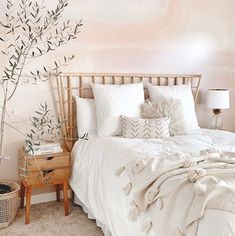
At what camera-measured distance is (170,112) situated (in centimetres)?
309

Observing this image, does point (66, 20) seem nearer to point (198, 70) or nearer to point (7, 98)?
point (7, 98)

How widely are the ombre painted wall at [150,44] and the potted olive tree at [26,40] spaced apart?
2.9 inches

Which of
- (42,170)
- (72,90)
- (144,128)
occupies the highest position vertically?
(72,90)

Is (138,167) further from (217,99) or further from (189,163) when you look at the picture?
(217,99)

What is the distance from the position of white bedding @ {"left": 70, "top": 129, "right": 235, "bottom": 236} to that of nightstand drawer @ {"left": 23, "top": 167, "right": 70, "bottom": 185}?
11 cm

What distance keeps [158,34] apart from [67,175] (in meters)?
1.83

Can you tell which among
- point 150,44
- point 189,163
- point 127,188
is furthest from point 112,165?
point 150,44

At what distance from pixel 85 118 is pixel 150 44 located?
1135mm

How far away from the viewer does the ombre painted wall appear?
10.0 feet

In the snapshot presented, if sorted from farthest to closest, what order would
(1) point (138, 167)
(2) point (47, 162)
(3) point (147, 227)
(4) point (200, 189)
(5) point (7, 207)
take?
(2) point (47, 162), (5) point (7, 207), (1) point (138, 167), (3) point (147, 227), (4) point (200, 189)

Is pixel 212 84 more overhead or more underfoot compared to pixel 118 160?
more overhead

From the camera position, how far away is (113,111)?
298cm

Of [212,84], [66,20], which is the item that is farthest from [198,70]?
[66,20]

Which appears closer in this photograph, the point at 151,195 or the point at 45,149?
the point at 151,195
